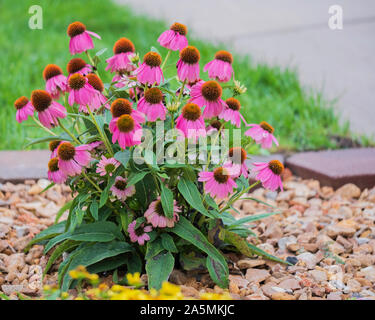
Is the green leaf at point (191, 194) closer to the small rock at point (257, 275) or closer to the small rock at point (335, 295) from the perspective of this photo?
the small rock at point (257, 275)

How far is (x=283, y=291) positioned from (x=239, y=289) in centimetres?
13

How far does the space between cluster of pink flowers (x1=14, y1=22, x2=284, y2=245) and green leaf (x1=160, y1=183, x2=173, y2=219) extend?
41mm

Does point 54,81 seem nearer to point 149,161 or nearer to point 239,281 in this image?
point 149,161

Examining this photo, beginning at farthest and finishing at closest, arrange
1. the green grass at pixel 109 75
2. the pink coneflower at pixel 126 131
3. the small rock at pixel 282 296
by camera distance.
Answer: the green grass at pixel 109 75
the small rock at pixel 282 296
the pink coneflower at pixel 126 131

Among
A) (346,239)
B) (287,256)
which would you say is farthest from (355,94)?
(287,256)

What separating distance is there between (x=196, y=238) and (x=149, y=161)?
30 cm

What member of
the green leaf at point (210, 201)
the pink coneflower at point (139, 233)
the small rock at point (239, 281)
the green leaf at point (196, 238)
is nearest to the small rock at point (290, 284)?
the small rock at point (239, 281)

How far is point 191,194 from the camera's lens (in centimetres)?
154

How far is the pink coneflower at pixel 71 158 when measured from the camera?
58.7 inches

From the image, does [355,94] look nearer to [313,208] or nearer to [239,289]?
[313,208]

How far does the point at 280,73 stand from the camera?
12.8 feet

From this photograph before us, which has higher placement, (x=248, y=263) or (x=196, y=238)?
(x=196, y=238)

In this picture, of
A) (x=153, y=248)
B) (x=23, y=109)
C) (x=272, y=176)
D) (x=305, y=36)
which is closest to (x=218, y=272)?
(x=153, y=248)

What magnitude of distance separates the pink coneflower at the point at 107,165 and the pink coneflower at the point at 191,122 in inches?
9.1
